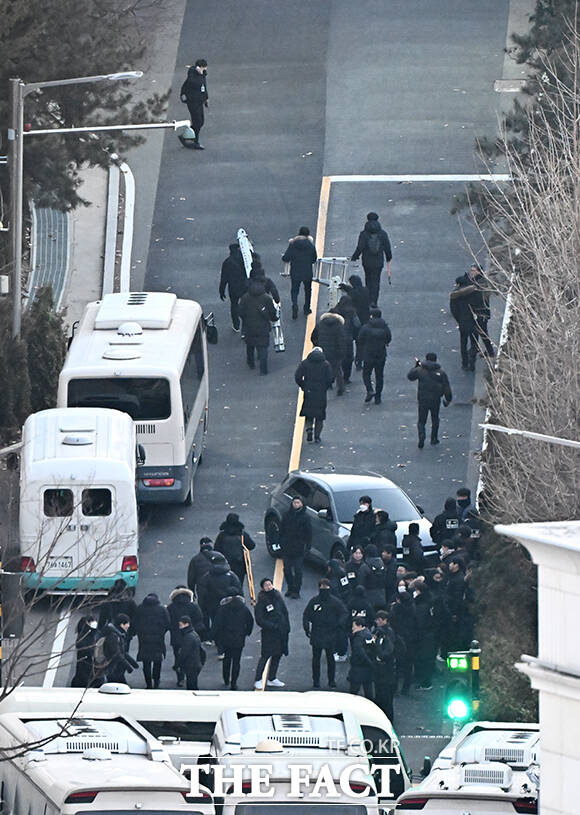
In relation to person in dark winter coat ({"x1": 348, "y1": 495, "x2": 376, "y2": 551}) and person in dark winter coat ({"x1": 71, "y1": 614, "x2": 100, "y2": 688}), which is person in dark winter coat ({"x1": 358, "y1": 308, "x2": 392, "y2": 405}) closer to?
person in dark winter coat ({"x1": 348, "y1": 495, "x2": 376, "y2": 551})

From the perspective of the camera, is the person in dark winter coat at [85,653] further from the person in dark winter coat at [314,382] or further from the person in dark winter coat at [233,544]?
the person in dark winter coat at [314,382]

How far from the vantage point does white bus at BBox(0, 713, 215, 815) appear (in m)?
19.7

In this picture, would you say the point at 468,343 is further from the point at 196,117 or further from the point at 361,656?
the point at 361,656

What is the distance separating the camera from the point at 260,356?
42.5m

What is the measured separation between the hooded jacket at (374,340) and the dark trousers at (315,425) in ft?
4.73

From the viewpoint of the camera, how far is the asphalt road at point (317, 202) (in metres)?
38.3

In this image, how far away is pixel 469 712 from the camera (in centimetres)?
2547

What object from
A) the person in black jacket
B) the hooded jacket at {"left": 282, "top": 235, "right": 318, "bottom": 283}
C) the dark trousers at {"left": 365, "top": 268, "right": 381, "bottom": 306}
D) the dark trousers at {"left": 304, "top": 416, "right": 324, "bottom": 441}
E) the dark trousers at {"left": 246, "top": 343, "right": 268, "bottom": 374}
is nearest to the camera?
the dark trousers at {"left": 304, "top": 416, "right": 324, "bottom": 441}

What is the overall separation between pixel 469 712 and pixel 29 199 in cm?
2118

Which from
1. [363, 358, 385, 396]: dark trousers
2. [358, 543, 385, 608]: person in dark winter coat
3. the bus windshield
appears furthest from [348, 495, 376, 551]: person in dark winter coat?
[363, 358, 385, 396]: dark trousers

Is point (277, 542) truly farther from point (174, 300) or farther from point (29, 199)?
point (29, 199)

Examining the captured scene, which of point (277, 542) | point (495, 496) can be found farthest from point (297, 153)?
point (495, 496)

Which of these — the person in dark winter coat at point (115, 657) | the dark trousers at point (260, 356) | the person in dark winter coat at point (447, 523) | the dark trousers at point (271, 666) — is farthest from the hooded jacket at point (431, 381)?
the person in dark winter coat at point (115, 657)

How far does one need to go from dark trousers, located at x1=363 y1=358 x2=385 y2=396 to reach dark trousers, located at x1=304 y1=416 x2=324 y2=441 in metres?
1.35
